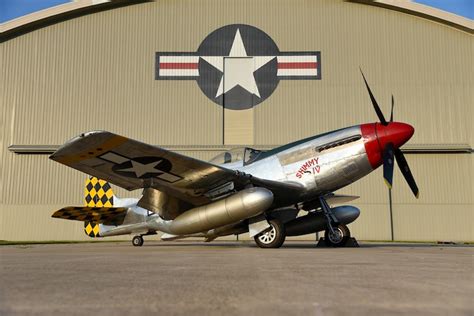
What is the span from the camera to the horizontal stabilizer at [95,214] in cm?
1159

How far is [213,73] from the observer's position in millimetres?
22359

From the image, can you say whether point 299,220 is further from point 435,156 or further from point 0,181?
point 0,181

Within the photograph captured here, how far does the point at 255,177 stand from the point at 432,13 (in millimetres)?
18870

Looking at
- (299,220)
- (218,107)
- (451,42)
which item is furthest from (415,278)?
(451,42)

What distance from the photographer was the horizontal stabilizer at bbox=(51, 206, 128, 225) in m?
11.6

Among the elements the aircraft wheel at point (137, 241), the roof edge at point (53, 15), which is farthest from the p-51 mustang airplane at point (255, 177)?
the roof edge at point (53, 15)

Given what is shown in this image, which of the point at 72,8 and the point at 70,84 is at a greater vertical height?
the point at 72,8

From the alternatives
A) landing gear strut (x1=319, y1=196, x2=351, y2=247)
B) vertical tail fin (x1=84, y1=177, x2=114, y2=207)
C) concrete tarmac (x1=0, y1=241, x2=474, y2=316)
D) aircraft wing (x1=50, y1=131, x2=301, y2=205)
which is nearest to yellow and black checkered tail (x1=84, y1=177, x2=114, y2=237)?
vertical tail fin (x1=84, y1=177, x2=114, y2=207)

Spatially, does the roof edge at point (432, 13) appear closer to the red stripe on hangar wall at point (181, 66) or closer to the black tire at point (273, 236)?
the red stripe on hangar wall at point (181, 66)

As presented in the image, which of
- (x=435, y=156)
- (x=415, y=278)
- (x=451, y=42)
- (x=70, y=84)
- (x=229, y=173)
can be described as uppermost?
(x=451, y=42)

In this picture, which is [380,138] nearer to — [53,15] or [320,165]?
[320,165]

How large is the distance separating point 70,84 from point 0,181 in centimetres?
623

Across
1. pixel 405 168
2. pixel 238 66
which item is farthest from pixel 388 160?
pixel 238 66

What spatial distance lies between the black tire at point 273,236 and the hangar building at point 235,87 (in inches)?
484
